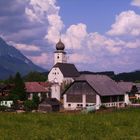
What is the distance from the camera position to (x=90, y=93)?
283 feet

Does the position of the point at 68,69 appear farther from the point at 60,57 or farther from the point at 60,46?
the point at 60,46

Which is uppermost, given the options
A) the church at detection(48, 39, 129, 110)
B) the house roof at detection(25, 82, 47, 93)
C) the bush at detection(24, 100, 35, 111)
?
the house roof at detection(25, 82, 47, 93)

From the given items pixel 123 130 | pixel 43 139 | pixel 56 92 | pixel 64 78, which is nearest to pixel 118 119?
pixel 123 130

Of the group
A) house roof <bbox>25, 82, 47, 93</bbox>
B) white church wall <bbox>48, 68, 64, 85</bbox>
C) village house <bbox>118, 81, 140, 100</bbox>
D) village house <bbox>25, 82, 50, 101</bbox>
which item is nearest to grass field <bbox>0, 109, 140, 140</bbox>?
village house <bbox>118, 81, 140, 100</bbox>

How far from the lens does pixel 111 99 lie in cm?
8962

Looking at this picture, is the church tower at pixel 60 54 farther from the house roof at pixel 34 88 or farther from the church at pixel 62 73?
the house roof at pixel 34 88

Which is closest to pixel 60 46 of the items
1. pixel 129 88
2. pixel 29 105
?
pixel 129 88

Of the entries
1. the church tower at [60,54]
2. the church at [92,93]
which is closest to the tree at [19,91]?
the church at [92,93]

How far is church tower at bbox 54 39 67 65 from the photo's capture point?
454 ft

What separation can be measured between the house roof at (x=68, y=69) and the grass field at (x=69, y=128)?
105412mm

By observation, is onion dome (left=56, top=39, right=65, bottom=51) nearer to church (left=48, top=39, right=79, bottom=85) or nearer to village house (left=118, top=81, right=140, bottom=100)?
church (left=48, top=39, right=79, bottom=85)

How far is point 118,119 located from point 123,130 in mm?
2747

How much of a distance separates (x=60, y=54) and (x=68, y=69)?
14.3 meters

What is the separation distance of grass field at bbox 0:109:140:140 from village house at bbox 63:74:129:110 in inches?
2718
